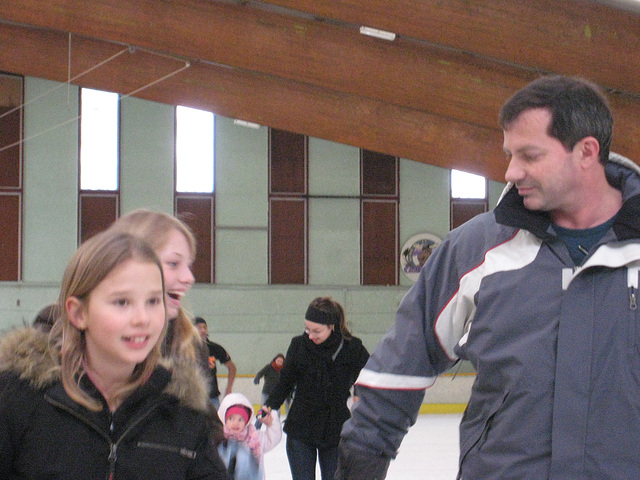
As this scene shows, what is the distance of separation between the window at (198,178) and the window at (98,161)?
117cm

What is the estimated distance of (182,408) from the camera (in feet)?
6.91

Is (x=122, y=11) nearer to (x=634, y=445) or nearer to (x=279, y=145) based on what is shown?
(x=279, y=145)

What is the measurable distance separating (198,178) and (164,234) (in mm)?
13823

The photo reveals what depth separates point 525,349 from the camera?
236 cm

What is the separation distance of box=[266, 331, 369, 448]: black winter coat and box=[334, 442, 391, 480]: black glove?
117 inches

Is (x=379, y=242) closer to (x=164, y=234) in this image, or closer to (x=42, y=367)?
(x=164, y=234)

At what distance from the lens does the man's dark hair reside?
2506 mm

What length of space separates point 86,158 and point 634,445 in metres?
15.0

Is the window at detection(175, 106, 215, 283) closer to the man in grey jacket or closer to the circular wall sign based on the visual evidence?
the circular wall sign

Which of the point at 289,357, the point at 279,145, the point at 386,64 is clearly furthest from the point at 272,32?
the point at 279,145

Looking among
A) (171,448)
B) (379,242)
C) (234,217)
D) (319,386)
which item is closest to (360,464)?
(171,448)

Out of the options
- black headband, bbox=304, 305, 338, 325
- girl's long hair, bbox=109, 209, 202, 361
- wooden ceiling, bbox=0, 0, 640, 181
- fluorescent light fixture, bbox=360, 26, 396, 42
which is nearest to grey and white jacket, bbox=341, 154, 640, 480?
girl's long hair, bbox=109, 209, 202, 361

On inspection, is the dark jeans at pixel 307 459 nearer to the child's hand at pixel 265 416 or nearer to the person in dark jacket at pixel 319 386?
the person in dark jacket at pixel 319 386

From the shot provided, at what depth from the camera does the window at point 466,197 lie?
1675 cm
